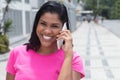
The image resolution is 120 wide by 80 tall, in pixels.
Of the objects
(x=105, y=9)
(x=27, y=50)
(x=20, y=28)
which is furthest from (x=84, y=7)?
(x=27, y=50)

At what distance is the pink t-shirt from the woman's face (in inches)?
3.1

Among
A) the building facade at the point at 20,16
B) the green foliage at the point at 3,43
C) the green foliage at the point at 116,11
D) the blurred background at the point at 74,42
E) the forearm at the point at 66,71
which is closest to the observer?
the forearm at the point at 66,71

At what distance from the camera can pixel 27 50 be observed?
2215 millimetres

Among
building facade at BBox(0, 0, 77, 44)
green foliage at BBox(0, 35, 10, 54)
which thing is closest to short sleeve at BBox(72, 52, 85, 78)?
green foliage at BBox(0, 35, 10, 54)

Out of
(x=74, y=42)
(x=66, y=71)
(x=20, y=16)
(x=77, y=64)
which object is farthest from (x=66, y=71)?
(x=20, y=16)

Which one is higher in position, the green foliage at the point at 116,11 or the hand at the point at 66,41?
the hand at the point at 66,41

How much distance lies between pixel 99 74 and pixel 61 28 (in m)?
8.26

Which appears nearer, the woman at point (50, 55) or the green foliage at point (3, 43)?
the woman at point (50, 55)

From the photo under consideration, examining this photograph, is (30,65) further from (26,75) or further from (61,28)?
(61,28)

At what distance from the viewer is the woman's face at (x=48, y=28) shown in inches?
82.7

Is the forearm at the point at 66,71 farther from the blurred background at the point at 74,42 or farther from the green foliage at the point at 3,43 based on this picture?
the green foliage at the point at 3,43

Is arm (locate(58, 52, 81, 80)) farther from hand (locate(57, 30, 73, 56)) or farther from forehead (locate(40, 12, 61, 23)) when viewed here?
forehead (locate(40, 12, 61, 23))

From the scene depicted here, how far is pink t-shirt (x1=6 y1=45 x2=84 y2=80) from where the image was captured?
2092 mm

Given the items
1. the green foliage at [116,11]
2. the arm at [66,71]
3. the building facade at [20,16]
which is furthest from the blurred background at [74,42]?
the green foliage at [116,11]
